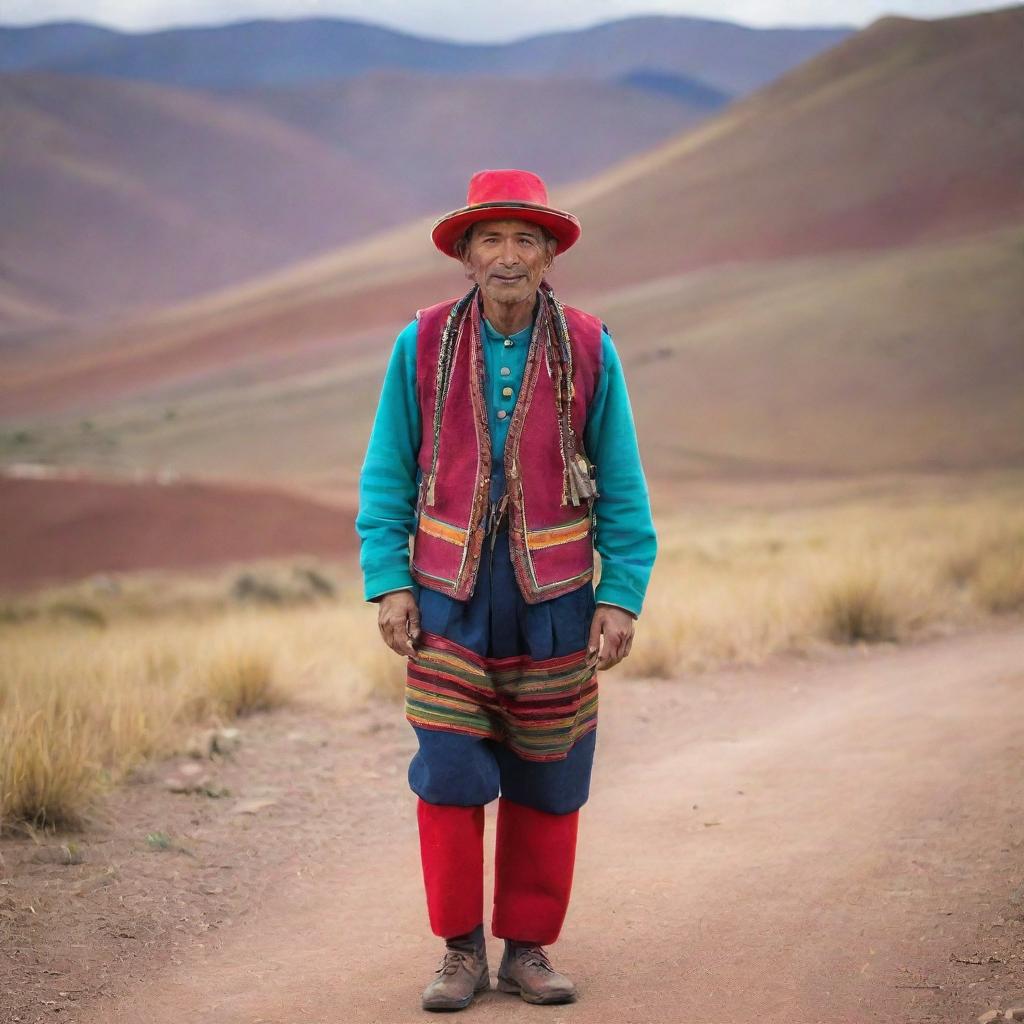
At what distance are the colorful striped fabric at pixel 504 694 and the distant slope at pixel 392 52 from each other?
104099mm

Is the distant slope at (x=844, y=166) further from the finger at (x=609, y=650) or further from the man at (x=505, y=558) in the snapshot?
the finger at (x=609, y=650)

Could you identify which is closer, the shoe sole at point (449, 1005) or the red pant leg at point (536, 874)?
the shoe sole at point (449, 1005)

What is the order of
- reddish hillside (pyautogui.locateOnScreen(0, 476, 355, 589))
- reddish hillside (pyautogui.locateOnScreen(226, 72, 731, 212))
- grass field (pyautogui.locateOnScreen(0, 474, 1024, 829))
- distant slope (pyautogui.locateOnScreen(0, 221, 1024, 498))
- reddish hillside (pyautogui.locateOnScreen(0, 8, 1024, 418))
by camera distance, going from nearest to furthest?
grass field (pyautogui.locateOnScreen(0, 474, 1024, 829))
reddish hillside (pyautogui.locateOnScreen(0, 476, 355, 589))
distant slope (pyautogui.locateOnScreen(0, 221, 1024, 498))
reddish hillside (pyautogui.locateOnScreen(0, 8, 1024, 418))
reddish hillside (pyautogui.locateOnScreen(226, 72, 731, 212))

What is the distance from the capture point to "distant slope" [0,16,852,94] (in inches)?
4176

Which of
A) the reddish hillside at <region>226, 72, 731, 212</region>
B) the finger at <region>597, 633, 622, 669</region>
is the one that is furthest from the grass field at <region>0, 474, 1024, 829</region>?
the reddish hillside at <region>226, 72, 731, 212</region>

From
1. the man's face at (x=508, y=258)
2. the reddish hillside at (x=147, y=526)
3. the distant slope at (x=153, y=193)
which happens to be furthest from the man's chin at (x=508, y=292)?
the distant slope at (x=153, y=193)

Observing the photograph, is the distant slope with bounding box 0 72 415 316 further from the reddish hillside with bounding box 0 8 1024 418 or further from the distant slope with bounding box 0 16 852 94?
the distant slope with bounding box 0 16 852 94

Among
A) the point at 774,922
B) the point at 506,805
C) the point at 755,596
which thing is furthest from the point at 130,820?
the point at 755,596

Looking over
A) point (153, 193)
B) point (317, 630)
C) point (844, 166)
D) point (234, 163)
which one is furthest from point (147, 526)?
point (234, 163)

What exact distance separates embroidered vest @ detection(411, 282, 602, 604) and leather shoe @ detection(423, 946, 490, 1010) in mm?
924

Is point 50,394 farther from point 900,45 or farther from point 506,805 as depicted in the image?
point 506,805

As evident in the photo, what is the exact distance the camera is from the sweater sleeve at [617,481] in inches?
134

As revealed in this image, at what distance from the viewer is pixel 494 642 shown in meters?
3.33

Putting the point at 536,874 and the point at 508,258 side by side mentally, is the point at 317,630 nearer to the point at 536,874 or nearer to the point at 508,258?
the point at 536,874
